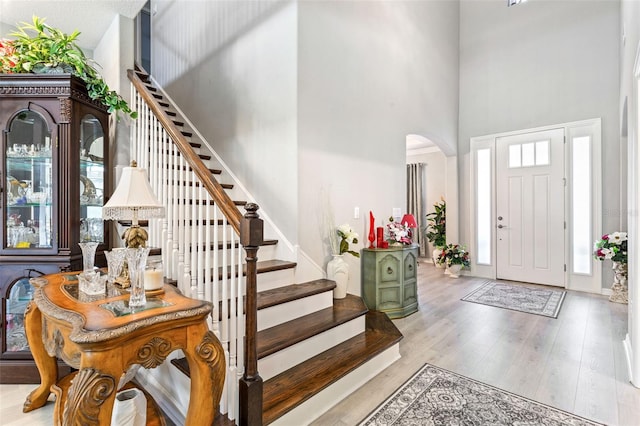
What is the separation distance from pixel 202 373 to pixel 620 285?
17.0ft

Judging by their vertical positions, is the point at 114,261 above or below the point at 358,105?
below

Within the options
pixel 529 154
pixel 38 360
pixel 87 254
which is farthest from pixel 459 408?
pixel 529 154

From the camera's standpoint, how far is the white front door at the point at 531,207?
16.2 ft

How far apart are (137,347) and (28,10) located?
3.23 metres

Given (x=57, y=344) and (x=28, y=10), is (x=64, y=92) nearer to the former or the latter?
(x=28, y=10)

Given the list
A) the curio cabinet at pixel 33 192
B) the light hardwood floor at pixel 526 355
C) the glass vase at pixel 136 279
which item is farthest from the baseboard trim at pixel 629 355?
the curio cabinet at pixel 33 192

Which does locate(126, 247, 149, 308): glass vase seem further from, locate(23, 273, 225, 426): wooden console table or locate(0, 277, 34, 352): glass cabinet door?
locate(0, 277, 34, 352): glass cabinet door

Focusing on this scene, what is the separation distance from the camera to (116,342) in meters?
1.13

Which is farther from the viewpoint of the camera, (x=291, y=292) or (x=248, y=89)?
(x=248, y=89)

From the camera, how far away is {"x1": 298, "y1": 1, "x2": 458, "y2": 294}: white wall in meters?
3.09

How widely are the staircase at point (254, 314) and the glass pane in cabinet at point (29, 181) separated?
614mm

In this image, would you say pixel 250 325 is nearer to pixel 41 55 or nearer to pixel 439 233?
pixel 41 55

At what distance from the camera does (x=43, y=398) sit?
198 centimetres

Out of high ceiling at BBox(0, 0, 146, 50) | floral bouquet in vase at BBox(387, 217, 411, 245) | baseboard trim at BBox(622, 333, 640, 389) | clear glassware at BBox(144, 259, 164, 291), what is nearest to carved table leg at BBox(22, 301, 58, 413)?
clear glassware at BBox(144, 259, 164, 291)
